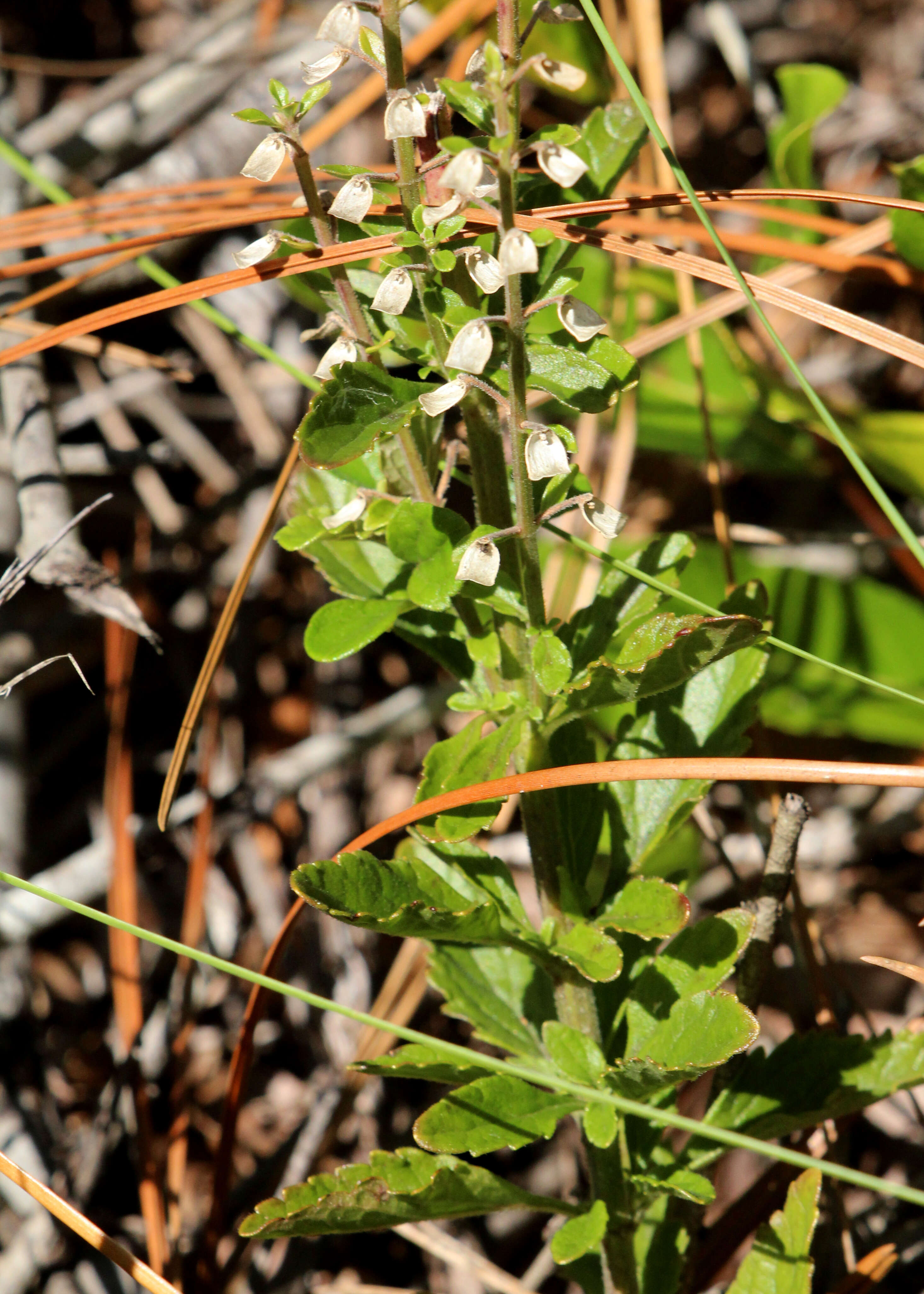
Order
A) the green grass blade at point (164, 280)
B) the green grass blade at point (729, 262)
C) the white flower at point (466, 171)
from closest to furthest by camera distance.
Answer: the white flower at point (466, 171), the green grass blade at point (729, 262), the green grass blade at point (164, 280)

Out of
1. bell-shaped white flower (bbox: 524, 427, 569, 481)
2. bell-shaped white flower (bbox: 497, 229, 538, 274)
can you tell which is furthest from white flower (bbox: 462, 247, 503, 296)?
bell-shaped white flower (bbox: 524, 427, 569, 481)

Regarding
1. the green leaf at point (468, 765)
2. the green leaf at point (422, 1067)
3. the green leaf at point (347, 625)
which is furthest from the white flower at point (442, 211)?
the green leaf at point (422, 1067)

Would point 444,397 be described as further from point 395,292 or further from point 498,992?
point 498,992

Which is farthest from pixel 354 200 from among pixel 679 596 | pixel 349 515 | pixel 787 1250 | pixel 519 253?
pixel 787 1250

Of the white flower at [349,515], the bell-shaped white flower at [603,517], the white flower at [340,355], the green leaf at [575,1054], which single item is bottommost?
the green leaf at [575,1054]

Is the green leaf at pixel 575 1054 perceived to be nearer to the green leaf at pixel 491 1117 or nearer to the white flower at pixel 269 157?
the green leaf at pixel 491 1117

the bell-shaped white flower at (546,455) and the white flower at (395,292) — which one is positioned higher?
the white flower at (395,292)
